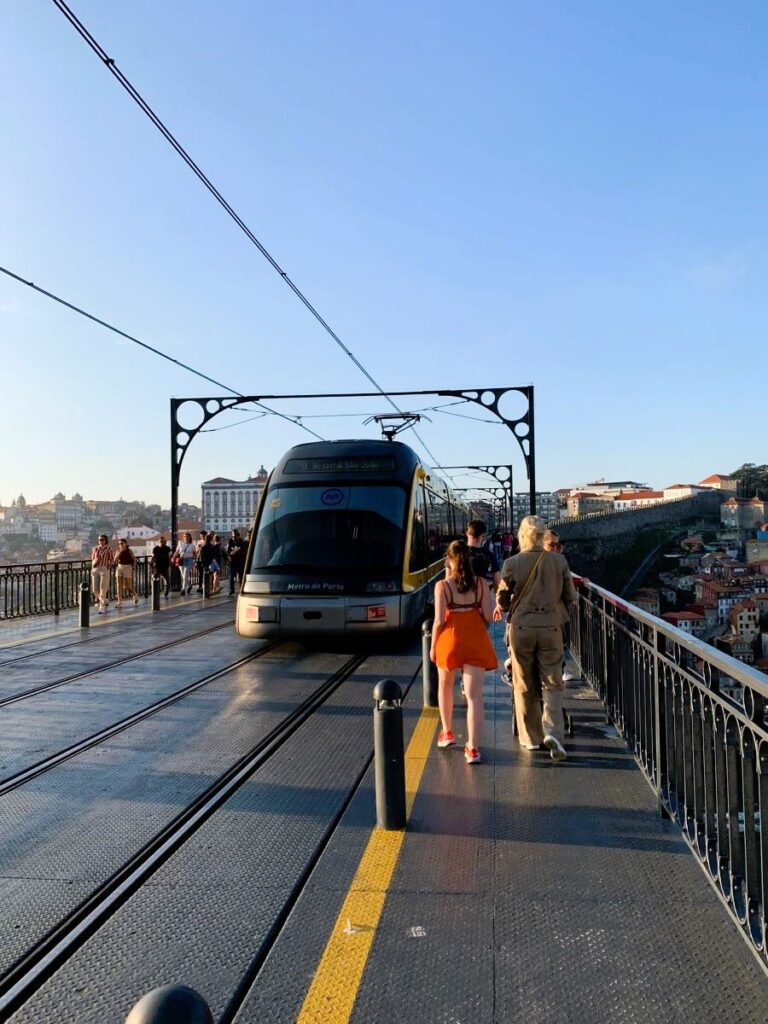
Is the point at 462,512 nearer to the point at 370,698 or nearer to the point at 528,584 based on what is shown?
the point at 370,698

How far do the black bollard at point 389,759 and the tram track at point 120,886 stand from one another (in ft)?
2.97

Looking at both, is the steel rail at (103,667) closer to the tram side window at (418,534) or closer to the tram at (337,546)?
the tram at (337,546)

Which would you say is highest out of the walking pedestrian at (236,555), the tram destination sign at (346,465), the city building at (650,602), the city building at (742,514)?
the city building at (742,514)

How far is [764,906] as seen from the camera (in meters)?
2.88

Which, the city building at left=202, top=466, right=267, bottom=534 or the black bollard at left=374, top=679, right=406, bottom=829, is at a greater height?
the city building at left=202, top=466, right=267, bottom=534

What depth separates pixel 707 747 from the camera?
11.9 ft

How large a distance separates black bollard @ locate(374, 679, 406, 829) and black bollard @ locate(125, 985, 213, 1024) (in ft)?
8.96

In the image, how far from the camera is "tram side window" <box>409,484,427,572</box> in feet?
38.5

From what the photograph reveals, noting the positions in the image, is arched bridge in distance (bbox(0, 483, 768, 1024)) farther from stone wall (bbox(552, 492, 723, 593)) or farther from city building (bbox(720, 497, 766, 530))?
city building (bbox(720, 497, 766, 530))

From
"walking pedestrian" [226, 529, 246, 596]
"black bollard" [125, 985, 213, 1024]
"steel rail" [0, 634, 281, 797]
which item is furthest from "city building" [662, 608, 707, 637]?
"walking pedestrian" [226, 529, 246, 596]

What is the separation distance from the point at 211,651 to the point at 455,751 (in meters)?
6.20

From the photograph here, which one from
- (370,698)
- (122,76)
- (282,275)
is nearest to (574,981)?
(370,698)

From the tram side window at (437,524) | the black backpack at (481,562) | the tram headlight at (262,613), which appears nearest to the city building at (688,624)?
the black backpack at (481,562)

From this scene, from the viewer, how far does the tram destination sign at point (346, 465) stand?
11.8 metres
